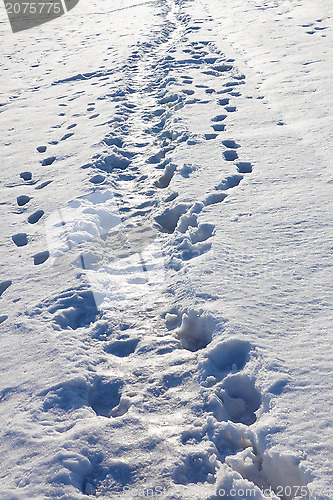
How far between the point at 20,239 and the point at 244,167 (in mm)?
2307

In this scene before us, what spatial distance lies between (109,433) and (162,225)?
2.02 m

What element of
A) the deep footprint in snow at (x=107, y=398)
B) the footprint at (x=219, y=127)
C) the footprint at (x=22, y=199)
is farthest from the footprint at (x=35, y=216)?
the footprint at (x=219, y=127)

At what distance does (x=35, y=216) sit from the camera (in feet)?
13.8

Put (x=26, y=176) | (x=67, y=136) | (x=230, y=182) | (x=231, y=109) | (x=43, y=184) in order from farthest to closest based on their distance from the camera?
(x=67, y=136), (x=231, y=109), (x=26, y=176), (x=43, y=184), (x=230, y=182)

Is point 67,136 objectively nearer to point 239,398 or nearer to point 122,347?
point 122,347

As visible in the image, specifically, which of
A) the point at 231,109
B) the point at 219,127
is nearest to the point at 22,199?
the point at 219,127

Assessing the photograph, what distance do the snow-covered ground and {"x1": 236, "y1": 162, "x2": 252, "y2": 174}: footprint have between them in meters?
0.02

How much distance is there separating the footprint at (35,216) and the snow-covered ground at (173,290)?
0.02 meters

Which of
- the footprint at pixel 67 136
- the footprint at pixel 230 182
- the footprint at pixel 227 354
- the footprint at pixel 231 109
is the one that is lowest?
the footprint at pixel 227 354

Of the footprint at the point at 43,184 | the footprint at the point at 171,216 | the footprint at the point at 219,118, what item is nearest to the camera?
the footprint at the point at 171,216

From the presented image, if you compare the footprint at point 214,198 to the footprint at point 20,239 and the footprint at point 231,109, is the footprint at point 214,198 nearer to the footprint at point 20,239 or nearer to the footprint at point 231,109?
the footprint at point 20,239

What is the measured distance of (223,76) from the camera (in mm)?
6594

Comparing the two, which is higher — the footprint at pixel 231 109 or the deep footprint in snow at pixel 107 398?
the footprint at pixel 231 109

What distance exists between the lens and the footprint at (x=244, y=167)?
4266 mm
